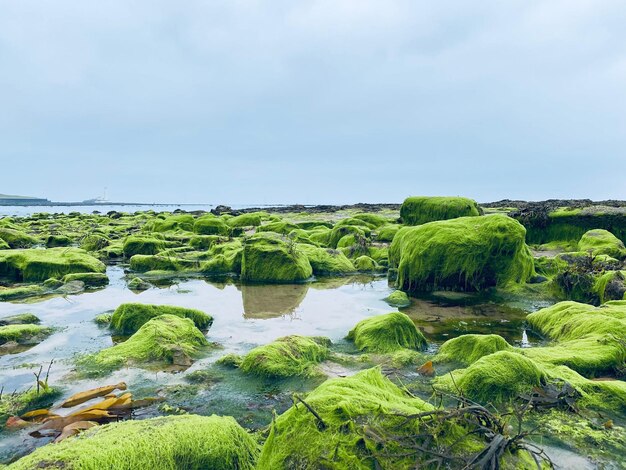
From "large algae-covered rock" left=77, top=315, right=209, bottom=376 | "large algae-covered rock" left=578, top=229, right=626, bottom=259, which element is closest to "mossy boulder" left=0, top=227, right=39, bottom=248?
"large algae-covered rock" left=77, top=315, right=209, bottom=376

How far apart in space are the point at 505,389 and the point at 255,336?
424 centimetres

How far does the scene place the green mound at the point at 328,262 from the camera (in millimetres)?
14273

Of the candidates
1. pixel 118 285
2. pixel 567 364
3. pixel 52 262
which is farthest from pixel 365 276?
pixel 52 262

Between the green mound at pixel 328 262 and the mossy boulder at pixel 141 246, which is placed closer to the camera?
the green mound at pixel 328 262

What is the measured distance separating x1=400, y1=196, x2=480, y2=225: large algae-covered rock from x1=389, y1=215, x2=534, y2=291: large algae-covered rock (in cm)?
863

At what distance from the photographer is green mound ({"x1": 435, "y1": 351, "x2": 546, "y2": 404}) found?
4.64 meters

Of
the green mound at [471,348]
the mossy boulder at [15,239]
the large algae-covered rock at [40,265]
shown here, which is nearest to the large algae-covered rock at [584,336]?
the green mound at [471,348]

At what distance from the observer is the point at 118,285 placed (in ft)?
40.2

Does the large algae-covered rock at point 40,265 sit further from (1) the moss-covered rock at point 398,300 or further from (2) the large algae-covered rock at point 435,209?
(2) the large algae-covered rock at point 435,209

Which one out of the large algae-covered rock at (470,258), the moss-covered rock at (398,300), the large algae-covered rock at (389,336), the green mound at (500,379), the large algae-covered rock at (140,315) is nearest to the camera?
the green mound at (500,379)

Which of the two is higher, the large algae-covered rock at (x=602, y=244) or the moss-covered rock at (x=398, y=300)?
the large algae-covered rock at (x=602, y=244)

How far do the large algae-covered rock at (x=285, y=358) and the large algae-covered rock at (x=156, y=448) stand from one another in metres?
1.99

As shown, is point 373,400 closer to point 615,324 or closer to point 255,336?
point 255,336

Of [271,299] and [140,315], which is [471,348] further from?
[140,315]
